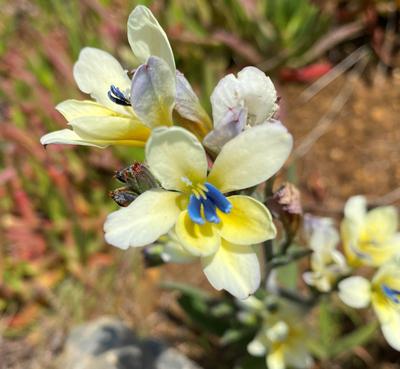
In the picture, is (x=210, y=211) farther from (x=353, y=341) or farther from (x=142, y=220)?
(x=353, y=341)

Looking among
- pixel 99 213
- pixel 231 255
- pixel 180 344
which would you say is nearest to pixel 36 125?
pixel 99 213

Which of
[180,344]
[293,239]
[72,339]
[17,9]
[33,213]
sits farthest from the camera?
[17,9]

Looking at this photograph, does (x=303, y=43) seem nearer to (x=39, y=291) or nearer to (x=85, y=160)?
(x=85, y=160)

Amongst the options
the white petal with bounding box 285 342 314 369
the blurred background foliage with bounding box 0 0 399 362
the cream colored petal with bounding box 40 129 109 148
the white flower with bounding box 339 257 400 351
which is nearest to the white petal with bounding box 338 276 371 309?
the white flower with bounding box 339 257 400 351

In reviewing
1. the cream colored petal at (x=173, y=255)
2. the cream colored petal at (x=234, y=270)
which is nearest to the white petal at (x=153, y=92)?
the cream colored petal at (x=234, y=270)

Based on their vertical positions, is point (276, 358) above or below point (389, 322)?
below

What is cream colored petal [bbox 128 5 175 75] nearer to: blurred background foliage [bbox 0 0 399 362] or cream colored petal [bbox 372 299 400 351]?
cream colored petal [bbox 372 299 400 351]

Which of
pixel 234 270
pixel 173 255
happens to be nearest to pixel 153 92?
pixel 234 270
